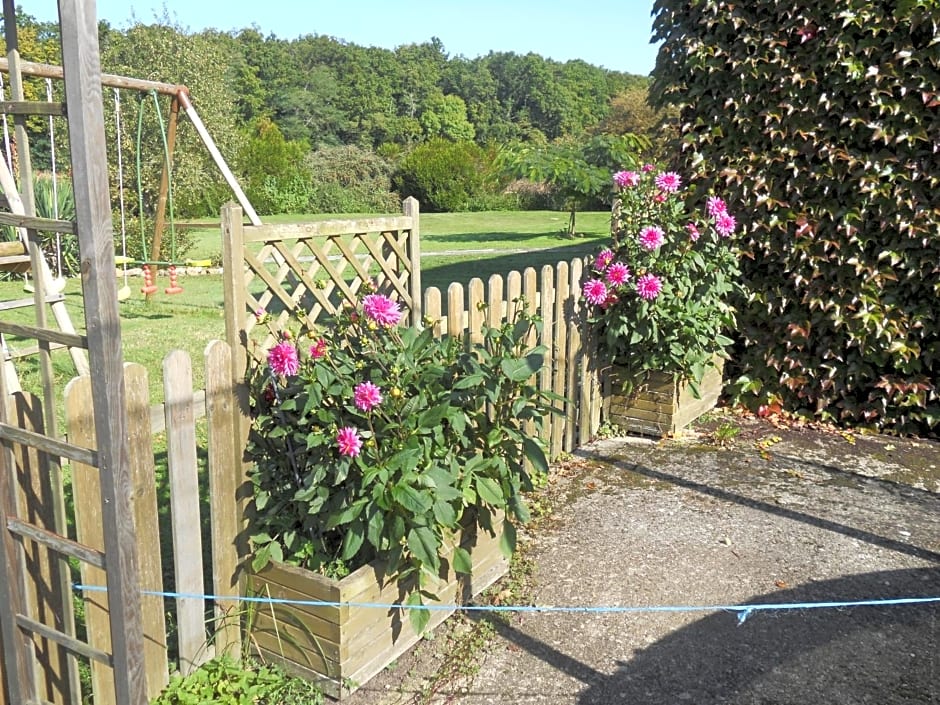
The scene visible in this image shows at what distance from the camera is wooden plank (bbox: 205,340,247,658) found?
8.37ft

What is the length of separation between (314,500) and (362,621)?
40 cm

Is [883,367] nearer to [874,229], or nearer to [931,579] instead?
[874,229]

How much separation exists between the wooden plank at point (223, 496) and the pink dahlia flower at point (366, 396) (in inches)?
15.2

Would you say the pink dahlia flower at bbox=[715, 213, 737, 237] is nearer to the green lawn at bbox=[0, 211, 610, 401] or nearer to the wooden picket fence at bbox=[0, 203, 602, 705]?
the green lawn at bbox=[0, 211, 610, 401]

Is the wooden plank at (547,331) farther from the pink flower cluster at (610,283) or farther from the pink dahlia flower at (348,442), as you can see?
the pink dahlia flower at (348,442)

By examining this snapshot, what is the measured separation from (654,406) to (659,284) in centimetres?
79

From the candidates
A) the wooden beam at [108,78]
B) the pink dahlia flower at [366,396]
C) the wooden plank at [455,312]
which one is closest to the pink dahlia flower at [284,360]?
the pink dahlia flower at [366,396]

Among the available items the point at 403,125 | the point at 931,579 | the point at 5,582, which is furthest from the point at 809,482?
Result: the point at 403,125

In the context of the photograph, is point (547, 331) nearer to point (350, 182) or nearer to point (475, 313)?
point (475, 313)

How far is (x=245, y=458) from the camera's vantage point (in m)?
2.76

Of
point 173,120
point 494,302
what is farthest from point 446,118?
point 494,302

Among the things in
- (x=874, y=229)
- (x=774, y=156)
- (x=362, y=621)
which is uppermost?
(x=774, y=156)

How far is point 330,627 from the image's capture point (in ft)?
8.41

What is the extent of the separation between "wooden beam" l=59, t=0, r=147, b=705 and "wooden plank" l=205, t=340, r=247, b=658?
0.47 meters
